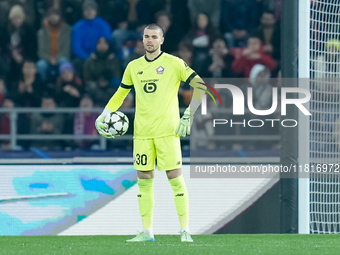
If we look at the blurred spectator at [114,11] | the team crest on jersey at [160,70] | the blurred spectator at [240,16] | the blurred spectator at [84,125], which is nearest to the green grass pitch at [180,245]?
the team crest on jersey at [160,70]

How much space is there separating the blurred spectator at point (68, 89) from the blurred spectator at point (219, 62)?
61.8 inches

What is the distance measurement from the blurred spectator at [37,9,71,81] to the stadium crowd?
13 millimetres

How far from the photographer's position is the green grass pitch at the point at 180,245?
426 centimetres

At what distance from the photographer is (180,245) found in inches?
182

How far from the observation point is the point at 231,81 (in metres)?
7.33

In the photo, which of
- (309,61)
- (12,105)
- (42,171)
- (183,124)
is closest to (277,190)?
(309,61)

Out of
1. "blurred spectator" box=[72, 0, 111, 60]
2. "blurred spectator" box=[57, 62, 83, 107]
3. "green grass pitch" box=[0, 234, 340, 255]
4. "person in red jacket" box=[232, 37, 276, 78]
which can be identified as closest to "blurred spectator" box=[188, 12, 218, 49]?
"person in red jacket" box=[232, 37, 276, 78]

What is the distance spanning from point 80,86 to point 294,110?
10.8ft

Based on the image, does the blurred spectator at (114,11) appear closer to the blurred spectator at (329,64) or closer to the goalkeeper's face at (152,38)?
the blurred spectator at (329,64)

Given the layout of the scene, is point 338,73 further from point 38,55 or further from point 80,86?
point 38,55

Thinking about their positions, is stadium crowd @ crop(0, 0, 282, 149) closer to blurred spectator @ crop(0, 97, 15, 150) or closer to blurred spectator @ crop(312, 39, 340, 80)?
blurred spectator @ crop(0, 97, 15, 150)

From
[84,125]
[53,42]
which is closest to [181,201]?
[84,125]

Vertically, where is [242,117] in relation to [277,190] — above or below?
above

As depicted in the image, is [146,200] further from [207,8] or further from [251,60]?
[207,8]
